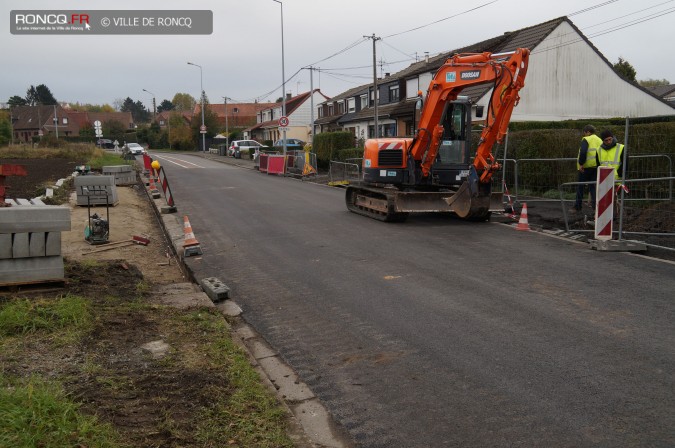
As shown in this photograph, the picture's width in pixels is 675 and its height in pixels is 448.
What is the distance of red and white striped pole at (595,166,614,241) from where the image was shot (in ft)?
32.0

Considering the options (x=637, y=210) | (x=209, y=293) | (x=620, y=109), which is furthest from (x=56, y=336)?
(x=620, y=109)

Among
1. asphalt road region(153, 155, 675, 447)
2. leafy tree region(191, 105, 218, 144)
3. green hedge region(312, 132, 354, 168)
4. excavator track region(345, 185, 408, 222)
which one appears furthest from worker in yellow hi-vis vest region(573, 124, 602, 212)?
leafy tree region(191, 105, 218, 144)

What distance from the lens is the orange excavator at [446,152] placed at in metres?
11.6

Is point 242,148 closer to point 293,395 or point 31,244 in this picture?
point 31,244

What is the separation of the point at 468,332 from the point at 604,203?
545 cm

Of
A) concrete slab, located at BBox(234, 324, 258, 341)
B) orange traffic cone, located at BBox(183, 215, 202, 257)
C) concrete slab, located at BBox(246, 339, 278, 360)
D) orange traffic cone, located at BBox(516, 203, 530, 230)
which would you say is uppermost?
orange traffic cone, located at BBox(516, 203, 530, 230)

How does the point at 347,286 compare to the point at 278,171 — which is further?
the point at 278,171

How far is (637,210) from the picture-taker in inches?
484

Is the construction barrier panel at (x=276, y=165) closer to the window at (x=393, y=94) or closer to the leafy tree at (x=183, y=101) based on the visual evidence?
the window at (x=393, y=94)

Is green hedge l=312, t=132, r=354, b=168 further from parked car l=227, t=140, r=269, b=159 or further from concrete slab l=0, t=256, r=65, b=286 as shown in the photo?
concrete slab l=0, t=256, r=65, b=286

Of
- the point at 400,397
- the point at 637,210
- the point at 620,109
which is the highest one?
the point at 620,109

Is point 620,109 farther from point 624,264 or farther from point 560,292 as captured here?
point 560,292

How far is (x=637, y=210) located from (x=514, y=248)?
4246mm

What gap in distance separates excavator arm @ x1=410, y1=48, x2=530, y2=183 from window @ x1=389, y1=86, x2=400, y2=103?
103 ft
